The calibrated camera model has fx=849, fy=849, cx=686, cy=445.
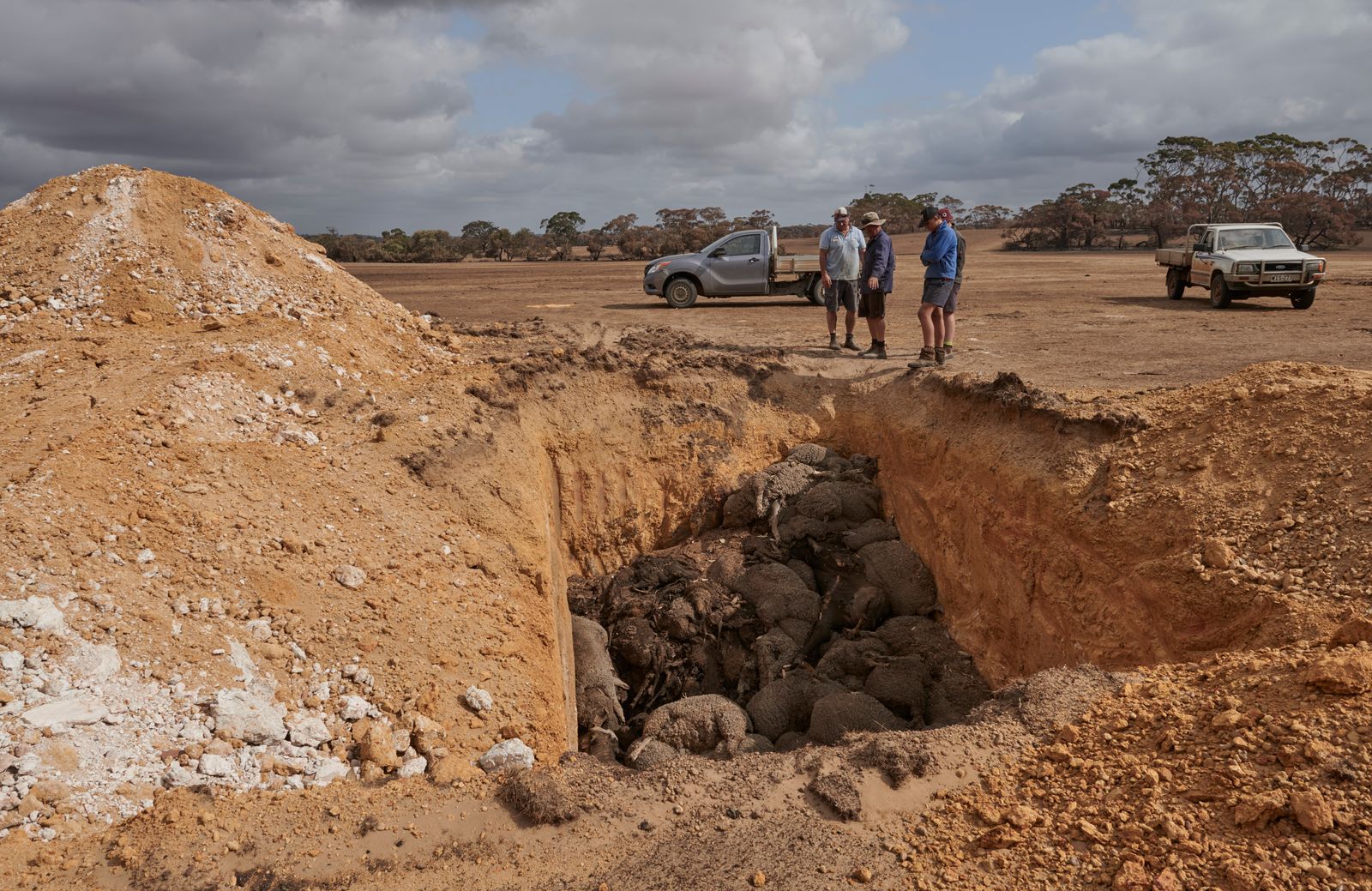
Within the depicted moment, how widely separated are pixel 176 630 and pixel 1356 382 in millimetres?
7691

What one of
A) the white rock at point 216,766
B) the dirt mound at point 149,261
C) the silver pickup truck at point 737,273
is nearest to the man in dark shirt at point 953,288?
the dirt mound at point 149,261

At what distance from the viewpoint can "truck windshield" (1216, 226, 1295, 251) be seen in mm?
15602

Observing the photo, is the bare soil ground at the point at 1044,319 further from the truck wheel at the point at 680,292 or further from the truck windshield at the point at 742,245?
the truck windshield at the point at 742,245

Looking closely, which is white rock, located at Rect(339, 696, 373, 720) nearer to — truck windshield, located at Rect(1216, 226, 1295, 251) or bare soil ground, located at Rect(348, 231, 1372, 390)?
bare soil ground, located at Rect(348, 231, 1372, 390)

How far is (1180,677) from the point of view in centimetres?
420

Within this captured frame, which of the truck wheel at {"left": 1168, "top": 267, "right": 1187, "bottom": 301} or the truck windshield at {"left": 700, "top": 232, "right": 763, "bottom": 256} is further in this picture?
the truck windshield at {"left": 700, "top": 232, "right": 763, "bottom": 256}

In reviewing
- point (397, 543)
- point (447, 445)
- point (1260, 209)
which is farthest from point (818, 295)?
point (1260, 209)

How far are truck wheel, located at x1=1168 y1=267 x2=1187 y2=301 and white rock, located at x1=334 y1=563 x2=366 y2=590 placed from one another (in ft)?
55.2

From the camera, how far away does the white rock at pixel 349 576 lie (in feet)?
17.7

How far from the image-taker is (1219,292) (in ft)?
49.7

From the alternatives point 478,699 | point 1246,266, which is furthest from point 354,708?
point 1246,266

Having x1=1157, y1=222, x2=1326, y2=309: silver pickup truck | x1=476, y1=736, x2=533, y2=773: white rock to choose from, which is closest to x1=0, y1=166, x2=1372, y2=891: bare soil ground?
x1=476, y1=736, x2=533, y2=773: white rock

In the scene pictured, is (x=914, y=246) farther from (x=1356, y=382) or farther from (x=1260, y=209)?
(x=1356, y=382)

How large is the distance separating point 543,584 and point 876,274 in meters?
5.30
